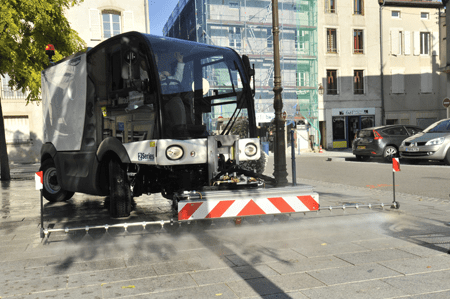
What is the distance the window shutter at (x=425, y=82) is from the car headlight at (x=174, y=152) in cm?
3448

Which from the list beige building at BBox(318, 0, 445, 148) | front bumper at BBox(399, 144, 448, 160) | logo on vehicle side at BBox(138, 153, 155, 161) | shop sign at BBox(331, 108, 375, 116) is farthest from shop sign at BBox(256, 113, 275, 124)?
logo on vehicle side at BBox(138, 153, 155, 161)

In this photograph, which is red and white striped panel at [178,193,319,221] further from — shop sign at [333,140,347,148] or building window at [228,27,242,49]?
shop sign at [333,140,347,148]

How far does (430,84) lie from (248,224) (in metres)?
34.5

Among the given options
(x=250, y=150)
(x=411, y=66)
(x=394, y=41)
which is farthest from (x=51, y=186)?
(x=411, y=66)

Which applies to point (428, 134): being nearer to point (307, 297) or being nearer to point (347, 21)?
point (307, 297)

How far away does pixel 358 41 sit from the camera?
35250 mm

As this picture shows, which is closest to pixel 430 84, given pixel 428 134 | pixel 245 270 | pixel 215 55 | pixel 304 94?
pixel 304 94

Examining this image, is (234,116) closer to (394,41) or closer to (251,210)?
(251,210)

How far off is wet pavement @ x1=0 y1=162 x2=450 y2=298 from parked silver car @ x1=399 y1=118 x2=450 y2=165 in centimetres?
853

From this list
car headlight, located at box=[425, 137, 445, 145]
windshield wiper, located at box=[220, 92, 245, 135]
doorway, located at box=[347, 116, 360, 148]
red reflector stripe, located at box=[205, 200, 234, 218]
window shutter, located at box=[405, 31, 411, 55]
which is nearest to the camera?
red reflector stripe, located at box=[205, 200, 234, 218]

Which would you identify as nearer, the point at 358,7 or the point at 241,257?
the point at 241,257

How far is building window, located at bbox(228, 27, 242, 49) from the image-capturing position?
3347cm

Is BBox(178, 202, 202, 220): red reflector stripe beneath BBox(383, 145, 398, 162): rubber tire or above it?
above

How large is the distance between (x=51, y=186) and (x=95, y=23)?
19.9 meters
